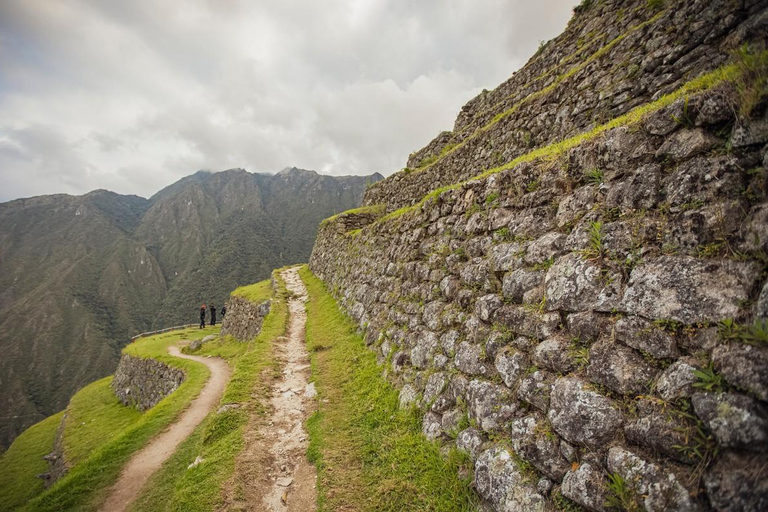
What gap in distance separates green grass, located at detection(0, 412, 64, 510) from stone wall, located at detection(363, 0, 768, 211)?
32.5 m

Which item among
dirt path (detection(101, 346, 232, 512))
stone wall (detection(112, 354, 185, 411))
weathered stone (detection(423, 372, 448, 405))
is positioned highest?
weathered stone (detection(423, 372, 448, 405))

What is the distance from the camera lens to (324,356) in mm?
12406

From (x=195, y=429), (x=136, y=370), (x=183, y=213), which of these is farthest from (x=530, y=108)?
(x=183, y=213)

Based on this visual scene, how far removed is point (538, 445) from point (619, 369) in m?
1.56

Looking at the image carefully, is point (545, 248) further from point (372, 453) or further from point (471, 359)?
point (372, 453)

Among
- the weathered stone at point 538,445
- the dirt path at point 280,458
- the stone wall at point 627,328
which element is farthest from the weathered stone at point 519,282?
the dirt path at point 280,458

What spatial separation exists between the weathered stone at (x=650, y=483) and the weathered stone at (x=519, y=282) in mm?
2603

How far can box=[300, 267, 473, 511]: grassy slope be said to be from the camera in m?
5.18

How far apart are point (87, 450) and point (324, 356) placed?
18293 millimetres

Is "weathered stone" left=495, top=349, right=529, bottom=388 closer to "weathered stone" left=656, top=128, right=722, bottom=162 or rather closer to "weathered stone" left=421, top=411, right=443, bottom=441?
"weathered stone" left=421, top=411, right=443, bottom=441

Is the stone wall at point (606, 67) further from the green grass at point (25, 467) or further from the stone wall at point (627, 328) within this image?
the green grass at point (25, 467)

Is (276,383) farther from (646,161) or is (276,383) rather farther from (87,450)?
(87,450)

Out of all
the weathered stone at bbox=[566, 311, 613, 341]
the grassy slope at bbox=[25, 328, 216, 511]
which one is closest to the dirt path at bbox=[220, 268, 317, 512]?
the grassy slope at bbox=[25, 328, 216, 511]

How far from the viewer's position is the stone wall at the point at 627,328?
9.14ft
